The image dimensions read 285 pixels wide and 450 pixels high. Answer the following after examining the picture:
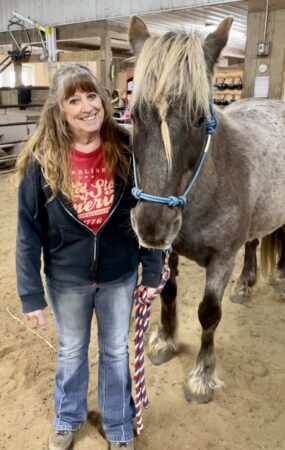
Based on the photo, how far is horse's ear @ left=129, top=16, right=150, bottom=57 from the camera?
5.04ft

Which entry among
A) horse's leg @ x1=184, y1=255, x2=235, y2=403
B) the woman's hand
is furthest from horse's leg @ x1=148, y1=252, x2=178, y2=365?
the woman's hand

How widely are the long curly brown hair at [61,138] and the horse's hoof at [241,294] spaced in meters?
1.83

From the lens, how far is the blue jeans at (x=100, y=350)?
4.67 ft

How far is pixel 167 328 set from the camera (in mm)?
2258

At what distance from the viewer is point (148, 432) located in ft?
5.62

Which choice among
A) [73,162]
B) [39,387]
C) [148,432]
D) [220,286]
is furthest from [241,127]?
[39,387]

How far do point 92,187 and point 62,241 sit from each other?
0.22 meters

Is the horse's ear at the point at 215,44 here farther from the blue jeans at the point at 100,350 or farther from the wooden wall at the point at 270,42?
the wooden wall at the point at 270,42

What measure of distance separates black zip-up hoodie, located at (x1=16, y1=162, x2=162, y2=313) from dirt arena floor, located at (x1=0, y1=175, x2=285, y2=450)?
2.38ft

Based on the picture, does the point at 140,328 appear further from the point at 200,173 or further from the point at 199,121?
the point at 199,121

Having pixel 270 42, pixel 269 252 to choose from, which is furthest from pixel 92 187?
pixel 270 42

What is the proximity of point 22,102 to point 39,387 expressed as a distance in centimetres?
750

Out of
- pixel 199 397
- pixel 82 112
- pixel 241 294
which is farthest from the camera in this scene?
pixel 241 294

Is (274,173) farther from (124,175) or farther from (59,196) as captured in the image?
(59,196)
